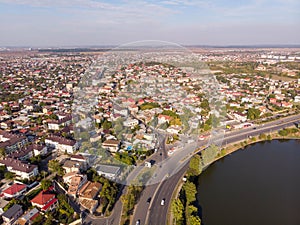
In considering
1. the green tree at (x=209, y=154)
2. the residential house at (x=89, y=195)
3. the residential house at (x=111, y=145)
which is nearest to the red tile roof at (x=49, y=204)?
the residential house at (x=89, y=195)

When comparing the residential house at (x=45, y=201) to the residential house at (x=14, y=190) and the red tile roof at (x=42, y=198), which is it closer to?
the red tile roof at (x=42, y=198)

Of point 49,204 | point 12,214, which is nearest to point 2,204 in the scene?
point 12,214

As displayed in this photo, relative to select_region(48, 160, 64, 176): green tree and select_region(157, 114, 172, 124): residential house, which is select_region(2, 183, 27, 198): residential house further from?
select_region(157, 114, 172, 124): residential house

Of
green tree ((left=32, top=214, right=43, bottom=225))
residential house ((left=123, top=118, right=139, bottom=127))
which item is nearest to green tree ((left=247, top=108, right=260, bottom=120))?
residential house ((left=123, top=118, right=139, bottom=127))

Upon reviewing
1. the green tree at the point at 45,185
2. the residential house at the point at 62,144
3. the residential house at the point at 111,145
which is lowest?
the green tree at the point at 45,185

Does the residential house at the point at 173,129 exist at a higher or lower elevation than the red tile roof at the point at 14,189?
higher

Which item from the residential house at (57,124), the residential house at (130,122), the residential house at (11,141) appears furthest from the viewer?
the residential house at (57,124)
